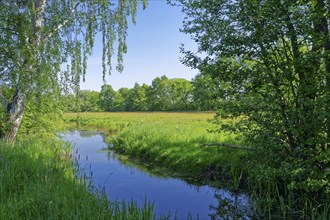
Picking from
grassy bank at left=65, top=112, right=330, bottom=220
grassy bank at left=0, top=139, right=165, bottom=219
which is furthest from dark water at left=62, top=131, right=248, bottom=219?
grassy bank at left=0, top=139, right=165, bottom=219

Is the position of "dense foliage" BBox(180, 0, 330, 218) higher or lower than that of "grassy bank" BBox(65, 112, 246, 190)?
higher

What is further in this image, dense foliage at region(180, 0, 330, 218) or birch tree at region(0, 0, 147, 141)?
birch tree at region(0, 0, 147, 141)

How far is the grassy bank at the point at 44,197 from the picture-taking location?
14.3 ft

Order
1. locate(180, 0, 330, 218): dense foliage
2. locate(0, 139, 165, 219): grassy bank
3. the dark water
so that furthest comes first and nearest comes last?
the dark water → locate(180, 0, 330, 218): dense foliage → locate(0, 139, 165, 219): grassy bank

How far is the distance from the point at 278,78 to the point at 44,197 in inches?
184

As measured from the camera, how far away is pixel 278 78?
5.36m

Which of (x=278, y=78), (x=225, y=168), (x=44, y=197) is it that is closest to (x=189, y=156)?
(x=225, y=168)

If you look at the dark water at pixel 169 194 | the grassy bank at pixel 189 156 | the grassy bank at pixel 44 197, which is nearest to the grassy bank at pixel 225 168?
the grassy bank at pixel 189 156

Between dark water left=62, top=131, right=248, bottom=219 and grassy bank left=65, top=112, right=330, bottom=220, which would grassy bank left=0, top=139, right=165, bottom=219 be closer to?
dark water left=62, top=131, right=248, bottom=219

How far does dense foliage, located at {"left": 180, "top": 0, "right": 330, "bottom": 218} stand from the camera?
510 cm

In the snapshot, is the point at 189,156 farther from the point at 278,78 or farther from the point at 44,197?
the point at 44,197

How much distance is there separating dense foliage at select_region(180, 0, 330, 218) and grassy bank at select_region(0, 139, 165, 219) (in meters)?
2.80

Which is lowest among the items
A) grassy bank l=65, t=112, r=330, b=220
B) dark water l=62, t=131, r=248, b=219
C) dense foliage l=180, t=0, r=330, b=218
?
dark water l=62, t=131, r=248, b=219

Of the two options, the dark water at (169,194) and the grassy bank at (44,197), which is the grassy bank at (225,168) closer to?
the dark water at (169,194)
